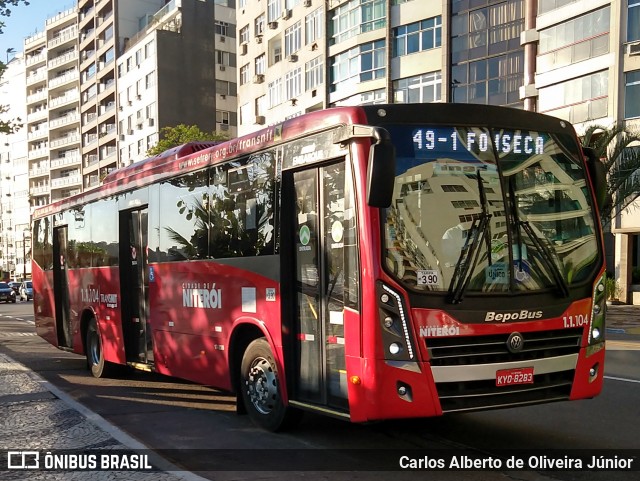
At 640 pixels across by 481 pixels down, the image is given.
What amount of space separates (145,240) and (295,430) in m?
4.25

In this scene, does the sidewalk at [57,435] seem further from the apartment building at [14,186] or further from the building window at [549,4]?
the apartment building at [14,186]

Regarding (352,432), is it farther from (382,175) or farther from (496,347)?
(382,175)

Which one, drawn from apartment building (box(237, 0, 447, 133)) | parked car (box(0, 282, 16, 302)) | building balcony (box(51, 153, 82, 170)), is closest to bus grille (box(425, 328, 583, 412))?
apartment building (box(237, 0, 447, 133))

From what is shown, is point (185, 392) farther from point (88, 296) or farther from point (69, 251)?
point (69, 251)

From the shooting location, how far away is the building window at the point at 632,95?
30.6 metres

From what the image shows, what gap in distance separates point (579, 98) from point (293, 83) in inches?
831

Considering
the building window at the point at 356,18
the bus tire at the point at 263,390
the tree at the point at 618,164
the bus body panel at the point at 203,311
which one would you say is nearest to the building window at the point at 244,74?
the building window at the point at 356,18

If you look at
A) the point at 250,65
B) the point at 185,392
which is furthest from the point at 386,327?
the point at 250,65

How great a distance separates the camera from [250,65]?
2210 inches

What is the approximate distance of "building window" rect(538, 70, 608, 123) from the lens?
31.8m

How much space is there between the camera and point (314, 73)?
150ft

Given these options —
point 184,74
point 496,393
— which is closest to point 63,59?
point 184,74

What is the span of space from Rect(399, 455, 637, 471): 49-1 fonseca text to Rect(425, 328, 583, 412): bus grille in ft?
1.69

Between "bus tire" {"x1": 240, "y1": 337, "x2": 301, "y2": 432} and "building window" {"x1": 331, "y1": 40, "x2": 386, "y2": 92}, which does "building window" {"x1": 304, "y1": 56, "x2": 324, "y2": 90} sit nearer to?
"building window" {"x1": 331, "y1": 40, "x2": 386, "y2": 92}
